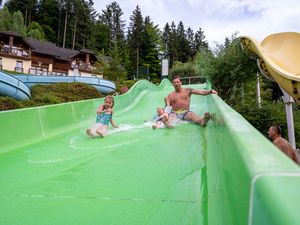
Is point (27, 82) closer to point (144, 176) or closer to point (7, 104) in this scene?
point (7, 104)

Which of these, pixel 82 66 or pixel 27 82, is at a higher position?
pixel 82 66

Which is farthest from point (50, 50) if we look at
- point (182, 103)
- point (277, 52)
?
point (182, 103)

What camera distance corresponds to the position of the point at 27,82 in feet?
66.5

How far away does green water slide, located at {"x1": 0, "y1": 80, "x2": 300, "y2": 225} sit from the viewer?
1013mm

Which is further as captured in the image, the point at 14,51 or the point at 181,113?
the point at 14,51

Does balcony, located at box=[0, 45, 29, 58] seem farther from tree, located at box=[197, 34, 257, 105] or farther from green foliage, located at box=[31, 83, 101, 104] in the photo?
tree, located at box=[197, 34, 257, 105]

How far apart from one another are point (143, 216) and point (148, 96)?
433 inches

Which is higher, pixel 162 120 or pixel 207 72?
pixel 207 72

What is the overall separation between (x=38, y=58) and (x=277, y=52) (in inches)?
1383

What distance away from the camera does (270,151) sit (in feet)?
3.91

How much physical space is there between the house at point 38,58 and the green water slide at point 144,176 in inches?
1154

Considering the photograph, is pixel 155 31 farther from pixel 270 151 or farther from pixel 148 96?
pixel 270 151

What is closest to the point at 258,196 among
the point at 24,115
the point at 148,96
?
the point at 24,115

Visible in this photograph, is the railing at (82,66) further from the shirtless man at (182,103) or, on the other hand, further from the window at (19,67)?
the shirtless man at (182,103)
